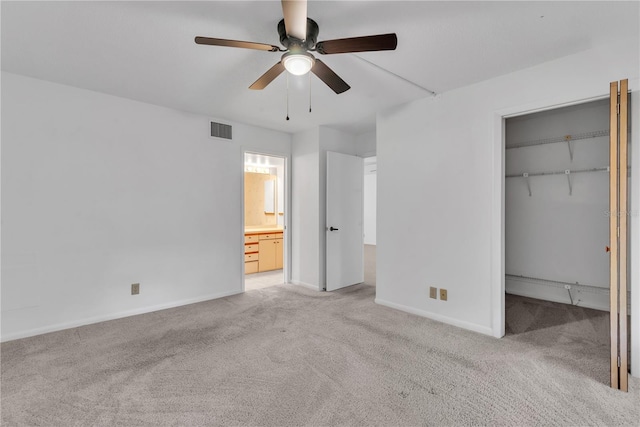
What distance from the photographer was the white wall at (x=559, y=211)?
3.75 metres

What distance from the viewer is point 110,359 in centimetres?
252

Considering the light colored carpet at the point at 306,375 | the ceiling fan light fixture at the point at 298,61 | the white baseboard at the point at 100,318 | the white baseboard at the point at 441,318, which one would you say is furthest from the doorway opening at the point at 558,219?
the white baseboard at the point at 100,318

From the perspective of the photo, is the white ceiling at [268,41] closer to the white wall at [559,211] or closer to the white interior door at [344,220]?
the white interior door at [344,220]

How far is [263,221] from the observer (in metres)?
6.77

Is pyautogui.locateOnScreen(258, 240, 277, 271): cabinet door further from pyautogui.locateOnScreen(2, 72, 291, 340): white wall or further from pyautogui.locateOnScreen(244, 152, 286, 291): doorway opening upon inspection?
pyautogui.locateOnScreen(2, 72, 291, 340): white wall

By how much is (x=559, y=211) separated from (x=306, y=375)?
390cm

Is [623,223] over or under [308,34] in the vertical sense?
under

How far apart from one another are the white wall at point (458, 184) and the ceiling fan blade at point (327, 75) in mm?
1545

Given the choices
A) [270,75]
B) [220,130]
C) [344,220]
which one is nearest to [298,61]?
[270,75]

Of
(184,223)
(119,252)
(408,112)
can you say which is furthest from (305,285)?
(408,112)

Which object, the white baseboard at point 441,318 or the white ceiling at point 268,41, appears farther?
the white baseboard at point 441,318

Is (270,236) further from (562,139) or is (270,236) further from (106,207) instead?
(562,139)

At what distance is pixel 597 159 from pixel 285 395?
4.44 metres

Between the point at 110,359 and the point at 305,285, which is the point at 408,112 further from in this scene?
the point at 110,359
